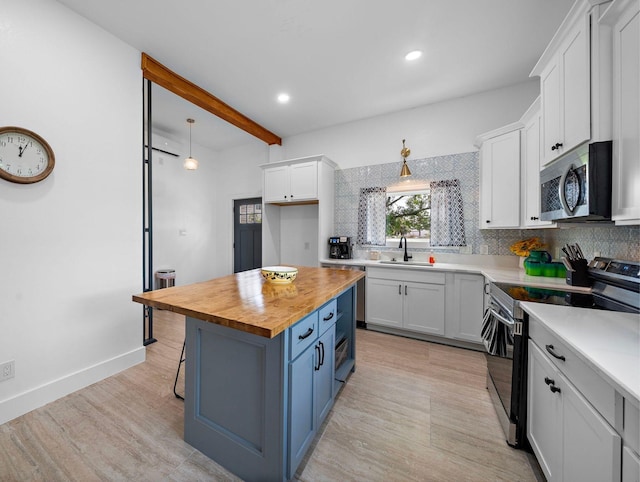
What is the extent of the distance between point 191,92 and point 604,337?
3.87 metres

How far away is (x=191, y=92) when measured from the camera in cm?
290

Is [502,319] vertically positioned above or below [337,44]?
below

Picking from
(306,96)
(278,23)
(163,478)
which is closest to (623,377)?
(163,478)

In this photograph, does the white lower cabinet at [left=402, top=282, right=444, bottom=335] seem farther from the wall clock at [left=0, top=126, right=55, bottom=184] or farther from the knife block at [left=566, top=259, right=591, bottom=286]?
the wall clock at [left=0, top=126, right=55, bottom=184]

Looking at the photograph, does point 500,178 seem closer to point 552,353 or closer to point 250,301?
point 552,353

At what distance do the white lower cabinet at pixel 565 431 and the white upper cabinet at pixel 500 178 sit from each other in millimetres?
1730

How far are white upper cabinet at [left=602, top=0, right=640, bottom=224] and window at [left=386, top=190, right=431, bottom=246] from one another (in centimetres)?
220

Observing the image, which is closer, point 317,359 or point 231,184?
point 317,359

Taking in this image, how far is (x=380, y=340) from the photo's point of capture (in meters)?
3.00

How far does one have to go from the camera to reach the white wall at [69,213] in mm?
1727

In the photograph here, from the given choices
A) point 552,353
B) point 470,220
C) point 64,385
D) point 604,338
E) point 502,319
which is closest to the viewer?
point 604,338

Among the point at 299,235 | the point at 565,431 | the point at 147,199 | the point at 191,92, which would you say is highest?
the point at 191,92

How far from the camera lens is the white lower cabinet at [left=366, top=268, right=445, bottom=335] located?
2854 mm

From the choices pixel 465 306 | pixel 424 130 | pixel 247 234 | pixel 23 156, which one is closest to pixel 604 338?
pixel 465 306
